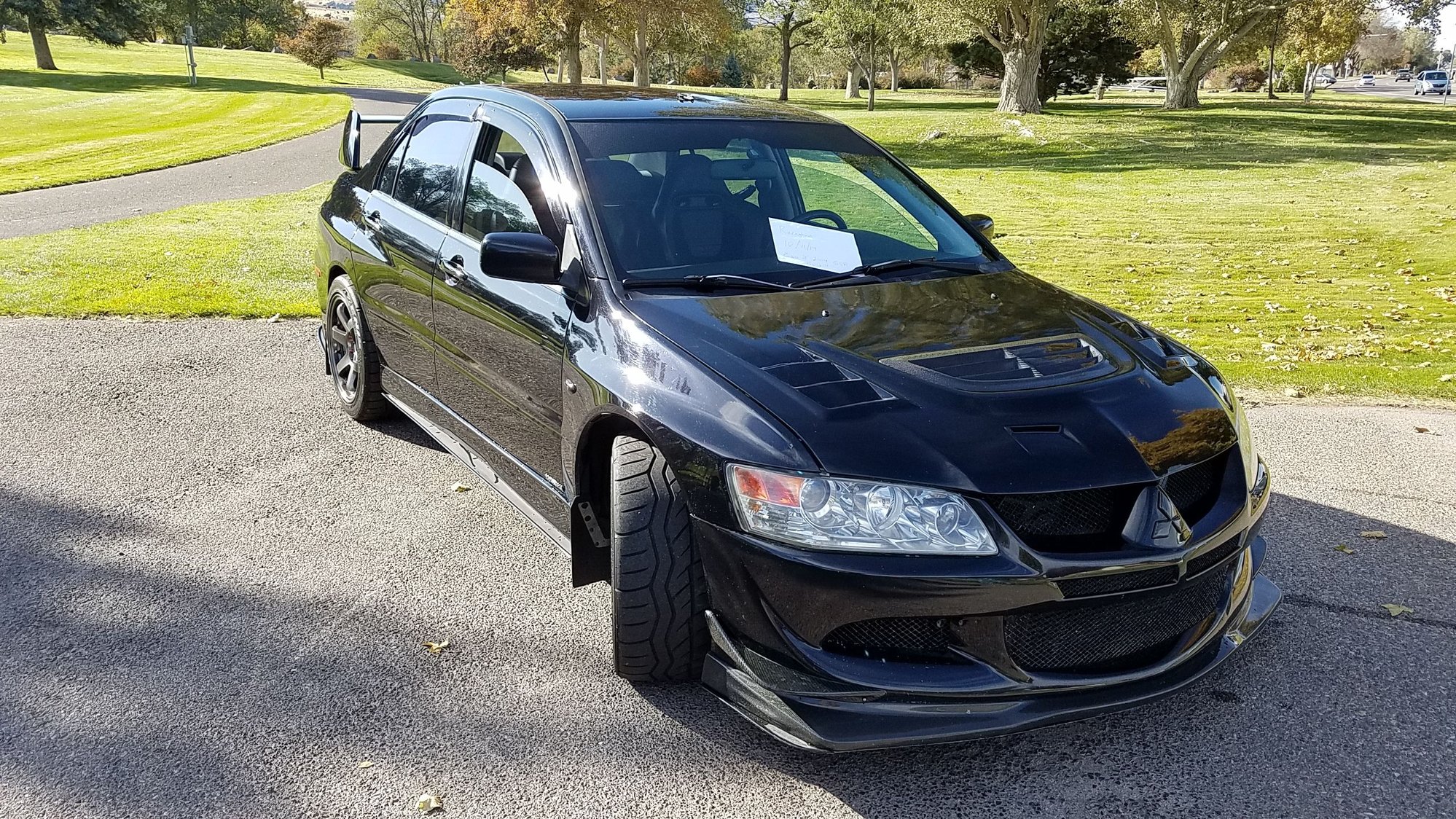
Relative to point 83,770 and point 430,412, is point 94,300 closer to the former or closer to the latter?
point 430,412

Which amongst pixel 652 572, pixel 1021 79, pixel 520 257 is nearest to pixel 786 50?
pixel 1021 79

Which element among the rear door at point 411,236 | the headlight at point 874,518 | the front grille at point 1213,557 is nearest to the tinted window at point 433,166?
the rear door at point 411,236

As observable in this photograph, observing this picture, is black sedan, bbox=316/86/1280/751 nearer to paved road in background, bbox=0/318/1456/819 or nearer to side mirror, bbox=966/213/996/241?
side mirror, bbox=966/213/996/241

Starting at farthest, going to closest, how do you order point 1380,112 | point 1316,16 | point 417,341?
point 1380,112
point 1316,16
point 417,341

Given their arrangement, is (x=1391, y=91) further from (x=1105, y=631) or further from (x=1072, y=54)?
(x=1105, y=631)

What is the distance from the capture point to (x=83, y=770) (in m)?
2.88

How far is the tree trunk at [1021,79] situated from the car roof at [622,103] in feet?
88.8

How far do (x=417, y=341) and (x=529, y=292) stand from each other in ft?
3.78

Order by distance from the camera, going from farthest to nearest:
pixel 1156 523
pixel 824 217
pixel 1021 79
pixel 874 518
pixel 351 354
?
1. pixel 1021 79
2. pixel 351 354
3. pixel 824 217
4. pixel 1156 523
5. pixel 874 518

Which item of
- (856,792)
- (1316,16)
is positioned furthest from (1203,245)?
(1316,16)

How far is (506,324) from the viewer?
3.82 m

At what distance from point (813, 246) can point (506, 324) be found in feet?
3.62

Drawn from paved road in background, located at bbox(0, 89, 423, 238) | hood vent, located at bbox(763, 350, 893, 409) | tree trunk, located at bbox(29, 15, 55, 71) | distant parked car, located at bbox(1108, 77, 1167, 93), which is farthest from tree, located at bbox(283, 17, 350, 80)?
hood vent, located at bbox(763, 350, 893, 409)

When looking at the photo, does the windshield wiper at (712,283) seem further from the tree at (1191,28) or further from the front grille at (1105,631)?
the tree at (1191,28)
